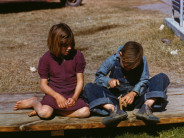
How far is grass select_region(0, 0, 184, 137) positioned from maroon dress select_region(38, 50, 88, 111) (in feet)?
2.35

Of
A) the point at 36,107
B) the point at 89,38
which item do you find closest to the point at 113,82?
the point at 36,107

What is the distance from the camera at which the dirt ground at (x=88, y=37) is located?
5312mm

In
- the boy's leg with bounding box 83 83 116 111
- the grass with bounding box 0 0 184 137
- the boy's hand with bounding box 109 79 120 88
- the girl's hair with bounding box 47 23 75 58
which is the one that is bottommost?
the grass with bounding box 0 0 184 137

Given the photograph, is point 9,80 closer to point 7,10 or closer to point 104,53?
point 104,53

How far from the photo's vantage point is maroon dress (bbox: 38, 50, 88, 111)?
121 inches

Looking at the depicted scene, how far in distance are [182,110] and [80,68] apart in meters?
1.14

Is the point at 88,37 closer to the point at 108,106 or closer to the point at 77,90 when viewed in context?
the point at 77,90

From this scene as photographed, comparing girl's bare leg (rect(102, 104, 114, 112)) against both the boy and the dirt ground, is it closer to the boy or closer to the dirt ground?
the boy

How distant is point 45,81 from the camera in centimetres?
311

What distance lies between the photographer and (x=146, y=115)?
281 cm

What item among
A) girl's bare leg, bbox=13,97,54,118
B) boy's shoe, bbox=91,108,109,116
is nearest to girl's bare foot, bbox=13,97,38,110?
girl's bare leg, bbox=13,97,54,118

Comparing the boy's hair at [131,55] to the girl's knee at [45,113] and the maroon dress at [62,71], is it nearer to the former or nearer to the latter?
the maroon dress at [62,71]

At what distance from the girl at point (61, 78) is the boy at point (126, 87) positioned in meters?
0.14

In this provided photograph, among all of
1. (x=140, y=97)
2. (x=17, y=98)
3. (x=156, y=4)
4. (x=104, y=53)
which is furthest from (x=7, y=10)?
(x=140, y=97)
